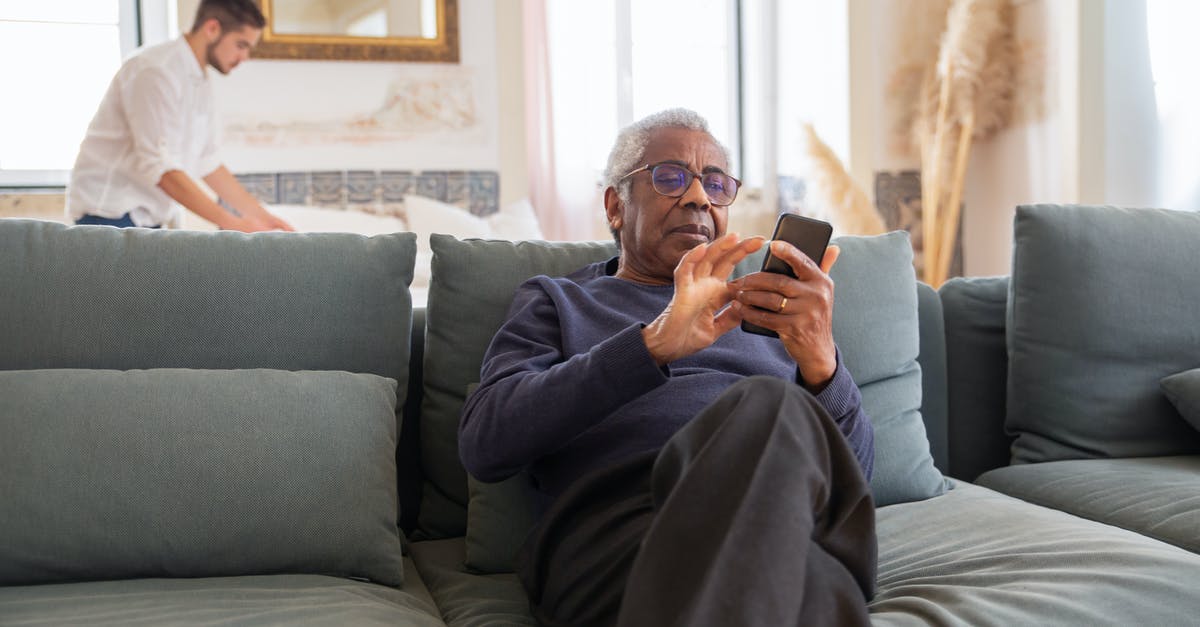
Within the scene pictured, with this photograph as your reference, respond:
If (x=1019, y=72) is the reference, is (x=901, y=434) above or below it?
below

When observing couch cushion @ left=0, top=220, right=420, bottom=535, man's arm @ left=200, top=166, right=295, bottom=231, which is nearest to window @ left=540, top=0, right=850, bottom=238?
man's arm @ left=200, top=166, right=295, bottom=231

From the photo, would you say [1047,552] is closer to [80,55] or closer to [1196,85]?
[1196,85]

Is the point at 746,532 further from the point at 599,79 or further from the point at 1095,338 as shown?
the point at 599,79

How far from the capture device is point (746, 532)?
1002 mm

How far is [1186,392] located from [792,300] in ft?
3.33

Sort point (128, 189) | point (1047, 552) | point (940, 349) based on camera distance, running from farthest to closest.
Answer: point (128, 189) < point (940, 349) < point (1047, 552)

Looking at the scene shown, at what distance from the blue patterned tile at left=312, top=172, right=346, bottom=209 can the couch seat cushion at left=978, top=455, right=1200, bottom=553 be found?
3181mm

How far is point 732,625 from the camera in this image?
3.09ft

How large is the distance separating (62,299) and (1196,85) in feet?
11.8

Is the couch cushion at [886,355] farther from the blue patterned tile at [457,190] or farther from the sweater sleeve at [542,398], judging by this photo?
the blue patterned tile at [457,190]

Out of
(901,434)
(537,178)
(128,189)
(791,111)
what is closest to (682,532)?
(901,434)

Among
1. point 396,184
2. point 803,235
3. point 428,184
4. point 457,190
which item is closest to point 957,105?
point 457,190

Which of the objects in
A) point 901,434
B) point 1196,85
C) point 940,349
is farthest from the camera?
point 1196,85

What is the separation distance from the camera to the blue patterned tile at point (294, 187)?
4434 millimetres
